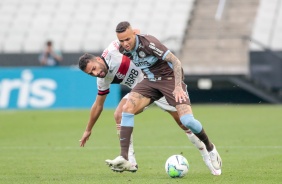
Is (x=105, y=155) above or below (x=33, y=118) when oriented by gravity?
above

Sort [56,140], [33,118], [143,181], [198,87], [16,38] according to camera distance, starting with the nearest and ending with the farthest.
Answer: [143,181]
[56,140]
[33,118]
[198,87]
[16,38]

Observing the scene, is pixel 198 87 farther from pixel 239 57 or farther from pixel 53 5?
pixel 53 5

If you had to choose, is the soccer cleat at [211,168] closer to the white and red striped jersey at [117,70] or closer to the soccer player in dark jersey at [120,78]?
the soccer player in dark jersey at [120,78]

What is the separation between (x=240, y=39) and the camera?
28.4 m

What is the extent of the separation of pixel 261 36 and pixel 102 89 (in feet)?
61.8

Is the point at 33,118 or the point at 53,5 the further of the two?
the point at 53,5

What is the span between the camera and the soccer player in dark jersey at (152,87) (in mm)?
9320

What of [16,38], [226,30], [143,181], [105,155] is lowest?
[16,38]

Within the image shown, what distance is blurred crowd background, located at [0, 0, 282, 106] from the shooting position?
27047mm

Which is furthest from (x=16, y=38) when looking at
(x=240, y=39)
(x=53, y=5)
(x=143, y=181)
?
(x=143, y=181)

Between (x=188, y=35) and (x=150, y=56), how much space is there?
2042cm

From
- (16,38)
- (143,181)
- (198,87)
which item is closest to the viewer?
(143,181)

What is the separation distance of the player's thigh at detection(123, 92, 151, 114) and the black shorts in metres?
0.05

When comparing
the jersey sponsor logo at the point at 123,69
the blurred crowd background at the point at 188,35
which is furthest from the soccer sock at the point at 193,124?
the blurred crowd background at the point at 188,35
